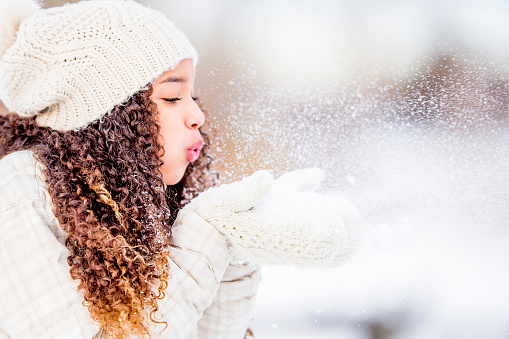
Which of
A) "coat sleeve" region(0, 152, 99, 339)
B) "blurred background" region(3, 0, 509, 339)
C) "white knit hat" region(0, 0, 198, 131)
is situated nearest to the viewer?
"coat sleeve" region(0, 152, 99, 339)

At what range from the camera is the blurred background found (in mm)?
1010

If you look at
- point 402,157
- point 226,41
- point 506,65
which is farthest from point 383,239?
point 226,41

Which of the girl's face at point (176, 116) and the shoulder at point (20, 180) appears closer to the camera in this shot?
the shoulder at point (20, 180)

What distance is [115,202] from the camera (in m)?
0.70

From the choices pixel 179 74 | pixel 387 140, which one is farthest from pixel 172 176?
pixel 387 140

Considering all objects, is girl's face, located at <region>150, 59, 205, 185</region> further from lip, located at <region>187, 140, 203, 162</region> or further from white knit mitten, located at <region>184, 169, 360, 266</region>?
white knit mitten, located at <region>184, 169, 360, 266</region>

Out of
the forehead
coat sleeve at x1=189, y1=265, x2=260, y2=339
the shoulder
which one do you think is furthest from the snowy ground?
the shoulder

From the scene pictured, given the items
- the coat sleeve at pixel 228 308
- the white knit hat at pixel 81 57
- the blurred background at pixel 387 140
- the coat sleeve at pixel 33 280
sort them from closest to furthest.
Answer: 1. the coat sleeve at pixel 33 280
2. the white knit hat at pixel 81 57
3. the coat sleeve at pixel 228 308
4. the blurred background at pixel 387 140

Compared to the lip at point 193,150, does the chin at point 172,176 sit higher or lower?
lower

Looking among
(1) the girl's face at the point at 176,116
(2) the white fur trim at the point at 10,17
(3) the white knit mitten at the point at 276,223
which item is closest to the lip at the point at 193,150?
(1) the girl's face at the point at 176,116

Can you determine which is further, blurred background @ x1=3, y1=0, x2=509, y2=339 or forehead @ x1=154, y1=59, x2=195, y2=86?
Result: blurred background @ x1=3, y1=0, x2=509, y2=339

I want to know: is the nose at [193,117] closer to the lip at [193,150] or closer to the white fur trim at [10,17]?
the lip at [193,150]

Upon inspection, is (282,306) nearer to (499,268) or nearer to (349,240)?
(499,268)

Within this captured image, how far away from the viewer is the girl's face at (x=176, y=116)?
2.49 feet
